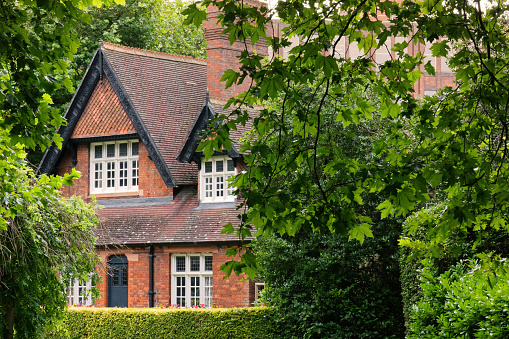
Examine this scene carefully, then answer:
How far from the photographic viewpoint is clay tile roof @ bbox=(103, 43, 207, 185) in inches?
995

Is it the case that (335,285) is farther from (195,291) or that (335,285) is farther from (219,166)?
(219,166)

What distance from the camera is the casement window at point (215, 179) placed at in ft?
79.0

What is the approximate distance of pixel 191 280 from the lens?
77.2ft

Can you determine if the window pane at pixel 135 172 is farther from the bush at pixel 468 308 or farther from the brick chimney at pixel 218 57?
the bush at pixel 468 308

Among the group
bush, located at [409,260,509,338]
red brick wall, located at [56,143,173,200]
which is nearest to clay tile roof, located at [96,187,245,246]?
red brick wall, located at [56,143,173,200]

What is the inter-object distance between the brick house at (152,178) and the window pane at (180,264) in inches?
1.4

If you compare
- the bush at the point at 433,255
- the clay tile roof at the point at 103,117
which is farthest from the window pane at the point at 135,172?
the bush at the point at 433,255

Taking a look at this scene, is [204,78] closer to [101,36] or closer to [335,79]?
[101,36]

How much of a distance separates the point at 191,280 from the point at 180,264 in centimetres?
68

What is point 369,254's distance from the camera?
55.3 ft

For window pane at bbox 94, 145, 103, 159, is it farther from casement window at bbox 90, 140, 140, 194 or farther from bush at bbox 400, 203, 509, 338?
bush at bbox 400, 203, 509, 338

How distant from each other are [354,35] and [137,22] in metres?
29.7

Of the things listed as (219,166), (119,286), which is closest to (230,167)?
(219,166)

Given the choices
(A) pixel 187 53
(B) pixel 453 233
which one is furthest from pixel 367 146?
(A) pixel 187 53
